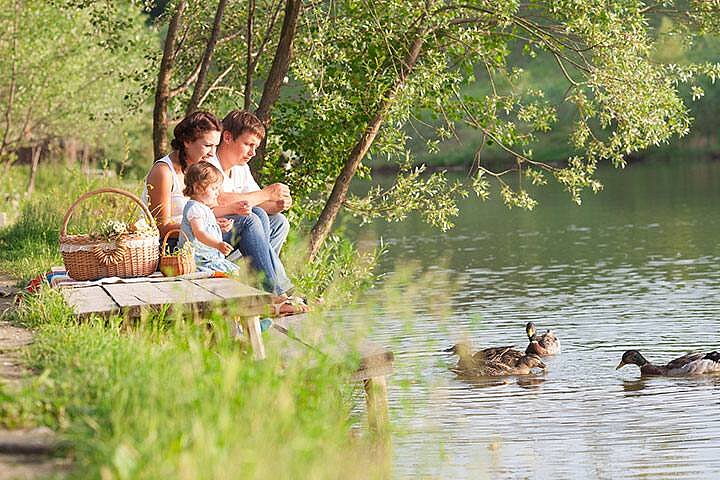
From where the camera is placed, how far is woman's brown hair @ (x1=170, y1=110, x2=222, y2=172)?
9000mm

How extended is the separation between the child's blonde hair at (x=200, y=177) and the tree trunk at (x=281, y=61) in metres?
4.17

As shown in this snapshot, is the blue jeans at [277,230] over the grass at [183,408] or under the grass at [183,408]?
over

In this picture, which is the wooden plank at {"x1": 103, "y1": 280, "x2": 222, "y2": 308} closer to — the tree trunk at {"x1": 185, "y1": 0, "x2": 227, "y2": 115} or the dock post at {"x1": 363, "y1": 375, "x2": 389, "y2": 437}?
the dock post at {"x1": 363, "y1": 375, "x2": 389, "y2": 437}

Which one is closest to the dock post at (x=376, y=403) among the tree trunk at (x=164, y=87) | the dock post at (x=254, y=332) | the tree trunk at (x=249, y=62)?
the dock post at (x=254, y=332)

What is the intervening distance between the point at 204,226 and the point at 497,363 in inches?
185

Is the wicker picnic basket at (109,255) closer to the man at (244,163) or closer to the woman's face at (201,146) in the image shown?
the woman's face at (201,146)

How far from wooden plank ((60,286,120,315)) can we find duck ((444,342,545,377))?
201 inches

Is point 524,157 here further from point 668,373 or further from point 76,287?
point 76,287

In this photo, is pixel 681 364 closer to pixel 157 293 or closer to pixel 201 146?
pixel 201 146

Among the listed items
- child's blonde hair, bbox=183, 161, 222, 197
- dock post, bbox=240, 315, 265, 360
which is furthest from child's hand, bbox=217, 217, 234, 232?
dock post, bbox=240, 315, 265, 360

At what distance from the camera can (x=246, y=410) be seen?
4586 mm

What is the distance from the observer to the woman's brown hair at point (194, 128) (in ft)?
29.5

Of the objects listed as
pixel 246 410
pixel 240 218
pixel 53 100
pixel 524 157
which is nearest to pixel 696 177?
pixel 53 100

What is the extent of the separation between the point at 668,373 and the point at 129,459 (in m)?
8.51
